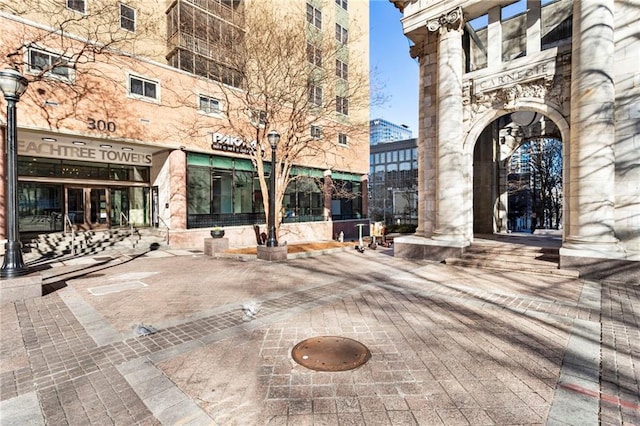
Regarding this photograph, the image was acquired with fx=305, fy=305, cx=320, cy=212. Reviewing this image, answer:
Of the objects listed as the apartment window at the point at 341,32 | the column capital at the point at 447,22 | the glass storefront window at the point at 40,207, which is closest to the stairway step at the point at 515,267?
the column capital at the point at 447,22

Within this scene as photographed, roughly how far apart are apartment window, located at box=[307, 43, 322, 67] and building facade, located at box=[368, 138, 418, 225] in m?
50.9

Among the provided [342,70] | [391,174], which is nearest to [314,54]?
[342,70]

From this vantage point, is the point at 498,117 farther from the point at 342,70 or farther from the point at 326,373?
the point at 342,70

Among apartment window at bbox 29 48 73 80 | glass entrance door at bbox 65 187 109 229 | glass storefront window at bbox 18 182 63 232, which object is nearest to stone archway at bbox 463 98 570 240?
apartment window at bbox 29 48 73 80

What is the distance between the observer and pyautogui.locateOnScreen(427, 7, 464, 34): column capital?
11439 millimetres

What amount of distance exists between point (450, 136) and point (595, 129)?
13.5 ft

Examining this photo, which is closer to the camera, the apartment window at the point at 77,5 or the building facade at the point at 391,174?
the apartment window at the point at 77,5

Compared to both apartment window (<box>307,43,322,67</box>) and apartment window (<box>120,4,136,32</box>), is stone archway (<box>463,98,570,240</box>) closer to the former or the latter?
apartment window (<box>307,43,322,67</box>)

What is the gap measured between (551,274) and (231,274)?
32.0 ft

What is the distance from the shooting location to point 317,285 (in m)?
8.17

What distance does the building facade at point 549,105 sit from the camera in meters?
8.79

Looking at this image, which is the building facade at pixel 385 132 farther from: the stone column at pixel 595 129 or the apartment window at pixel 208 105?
the stone column at pixel 595 129

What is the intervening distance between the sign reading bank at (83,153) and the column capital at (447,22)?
16950 mm

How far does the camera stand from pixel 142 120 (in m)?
16.2
